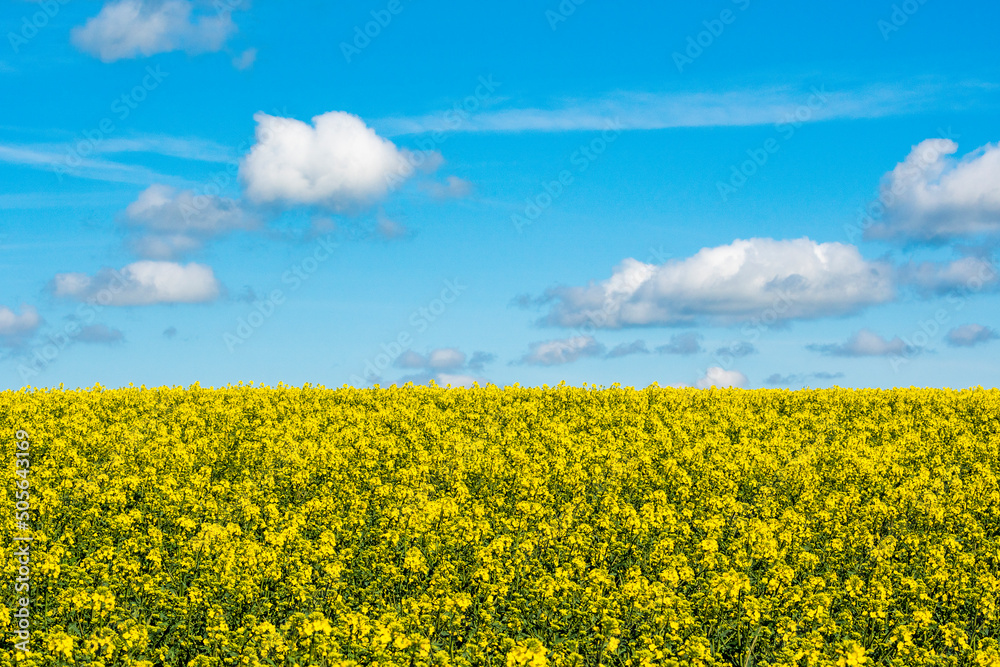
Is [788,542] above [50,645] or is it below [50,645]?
above

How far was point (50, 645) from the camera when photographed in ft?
30.5

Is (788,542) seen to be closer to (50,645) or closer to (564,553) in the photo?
(564,553)

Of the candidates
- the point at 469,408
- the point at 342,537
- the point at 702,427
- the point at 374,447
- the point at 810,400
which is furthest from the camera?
the point at 810,400

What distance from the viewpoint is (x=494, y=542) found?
12.5m

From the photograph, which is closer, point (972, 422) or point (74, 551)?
point (74, 551)

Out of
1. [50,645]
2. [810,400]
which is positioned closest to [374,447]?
[50,645]

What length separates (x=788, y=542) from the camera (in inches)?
555

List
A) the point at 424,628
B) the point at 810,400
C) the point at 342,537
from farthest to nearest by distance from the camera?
the point at 810,400
the point at 342,537
the point at 424,628

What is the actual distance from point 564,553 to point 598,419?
12999 millimetres

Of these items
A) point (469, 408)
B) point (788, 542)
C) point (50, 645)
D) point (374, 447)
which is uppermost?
point (469, 408)

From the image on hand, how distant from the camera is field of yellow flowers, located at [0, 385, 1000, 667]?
1045 centimetres

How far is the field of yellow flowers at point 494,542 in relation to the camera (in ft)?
34.3

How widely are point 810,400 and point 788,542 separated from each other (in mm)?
18632

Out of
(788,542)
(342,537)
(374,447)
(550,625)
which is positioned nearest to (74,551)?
(342,537)
